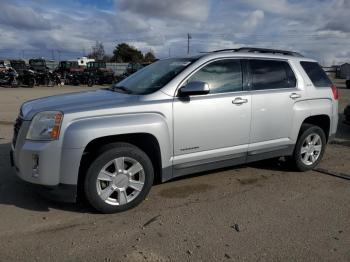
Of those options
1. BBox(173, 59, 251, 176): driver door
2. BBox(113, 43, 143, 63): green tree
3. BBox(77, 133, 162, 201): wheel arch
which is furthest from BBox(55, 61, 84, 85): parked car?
BBox(113, 43, 143, 63): green tree

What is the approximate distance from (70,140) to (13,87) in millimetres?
27541

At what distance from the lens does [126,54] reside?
72500 millimetres

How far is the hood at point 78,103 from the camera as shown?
162 inches

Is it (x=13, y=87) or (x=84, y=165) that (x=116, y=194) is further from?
(x=13, y=87)

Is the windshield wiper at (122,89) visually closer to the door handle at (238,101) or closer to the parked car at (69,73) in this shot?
the door handle at (238,101)

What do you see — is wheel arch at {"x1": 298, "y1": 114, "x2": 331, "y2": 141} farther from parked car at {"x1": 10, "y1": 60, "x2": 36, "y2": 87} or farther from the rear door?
parked car at {"x1": 10, "y1": 60, "x2": 36, "y2": 87}

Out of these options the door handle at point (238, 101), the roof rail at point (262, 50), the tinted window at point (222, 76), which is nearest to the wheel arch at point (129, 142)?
the tinted window at point (222, 76)

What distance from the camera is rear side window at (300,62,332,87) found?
5.95 m

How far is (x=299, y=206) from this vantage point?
458 centimetres

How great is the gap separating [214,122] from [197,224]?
1324 mm

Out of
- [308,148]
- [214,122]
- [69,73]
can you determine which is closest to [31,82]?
[69,73]

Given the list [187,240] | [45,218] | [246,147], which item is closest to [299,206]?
[246,147]

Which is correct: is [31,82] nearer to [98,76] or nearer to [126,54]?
[98,76]

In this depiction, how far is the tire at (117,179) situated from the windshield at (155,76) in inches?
31.2
